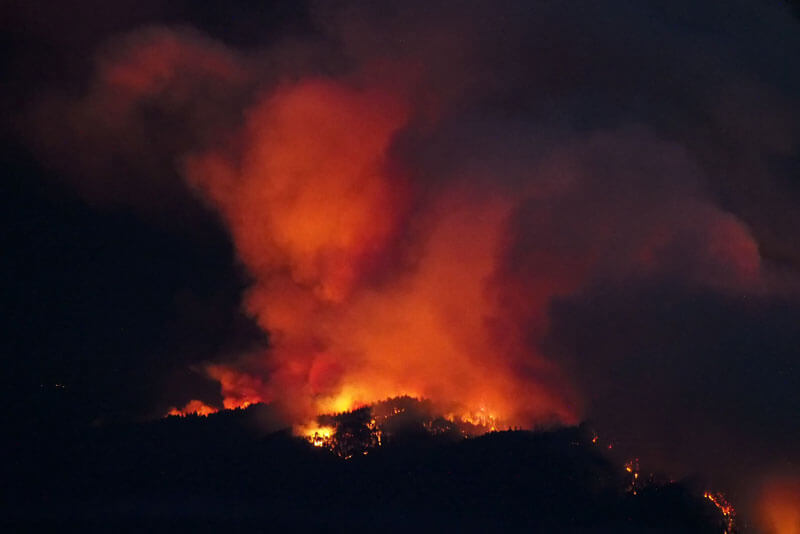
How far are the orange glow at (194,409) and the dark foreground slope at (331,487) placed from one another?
150cm

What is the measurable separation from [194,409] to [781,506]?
51.2 feet

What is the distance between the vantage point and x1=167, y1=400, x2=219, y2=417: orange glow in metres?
21.4

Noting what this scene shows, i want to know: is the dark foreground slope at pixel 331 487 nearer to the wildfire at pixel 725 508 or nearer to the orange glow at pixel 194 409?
the wildfire at pixel 725 508

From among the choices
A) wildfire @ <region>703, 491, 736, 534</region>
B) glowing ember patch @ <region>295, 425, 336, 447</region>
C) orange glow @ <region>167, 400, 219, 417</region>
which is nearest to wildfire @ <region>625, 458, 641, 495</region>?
wildfire @ <region>703, 491, 736, 534</region>

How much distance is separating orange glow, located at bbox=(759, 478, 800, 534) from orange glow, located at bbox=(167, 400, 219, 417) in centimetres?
1396

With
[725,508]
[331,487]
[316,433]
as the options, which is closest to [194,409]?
[316,433]

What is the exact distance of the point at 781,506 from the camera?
640 inches

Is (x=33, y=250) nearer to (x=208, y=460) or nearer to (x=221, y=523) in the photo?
(x=208, y=460)

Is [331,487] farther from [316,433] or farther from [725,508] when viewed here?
[725,508]

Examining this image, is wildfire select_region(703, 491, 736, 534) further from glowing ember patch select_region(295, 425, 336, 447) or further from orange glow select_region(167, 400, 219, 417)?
orange glow select_region(167, 400, 219, 417)

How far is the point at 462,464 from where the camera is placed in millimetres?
17578

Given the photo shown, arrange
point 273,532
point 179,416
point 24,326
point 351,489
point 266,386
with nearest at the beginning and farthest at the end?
point 273,532, point 351,489, point 179,416, point 266,386, point 24,326

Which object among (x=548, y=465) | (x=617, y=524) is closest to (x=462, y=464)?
(x=548, y=465)

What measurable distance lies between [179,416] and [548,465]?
10.1 m
